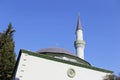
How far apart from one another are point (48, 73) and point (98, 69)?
5978mm

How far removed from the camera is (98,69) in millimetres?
23016

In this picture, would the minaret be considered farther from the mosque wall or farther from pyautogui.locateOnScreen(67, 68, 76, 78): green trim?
pyautogui.locateOnScreen(67, 68, 76, 78): green trim

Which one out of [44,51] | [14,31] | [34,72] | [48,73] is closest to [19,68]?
[34,72]

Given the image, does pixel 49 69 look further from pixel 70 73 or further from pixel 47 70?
pixel 70 73

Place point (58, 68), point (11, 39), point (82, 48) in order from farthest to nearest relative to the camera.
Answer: point (82, 48), point (11, 39), point (58, 68)

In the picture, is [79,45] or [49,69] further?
[79,45]

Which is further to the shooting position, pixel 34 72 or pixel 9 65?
pixel 9 65

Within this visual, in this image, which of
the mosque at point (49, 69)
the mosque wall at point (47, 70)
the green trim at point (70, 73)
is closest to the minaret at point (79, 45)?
the mosque at point (49, 69)

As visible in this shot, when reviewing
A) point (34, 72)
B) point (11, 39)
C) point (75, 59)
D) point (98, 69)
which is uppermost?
point (11, 39)

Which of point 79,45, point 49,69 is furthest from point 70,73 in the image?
point 79,45

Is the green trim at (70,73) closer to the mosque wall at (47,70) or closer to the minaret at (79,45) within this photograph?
the mosque wall at (47,70)

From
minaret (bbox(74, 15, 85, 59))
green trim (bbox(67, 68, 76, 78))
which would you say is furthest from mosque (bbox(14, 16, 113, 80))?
minaret (bbox(74, 15, 85, 59))

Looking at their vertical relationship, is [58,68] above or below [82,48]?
below

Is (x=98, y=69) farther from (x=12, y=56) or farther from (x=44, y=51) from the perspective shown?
(x=12, y=56)
